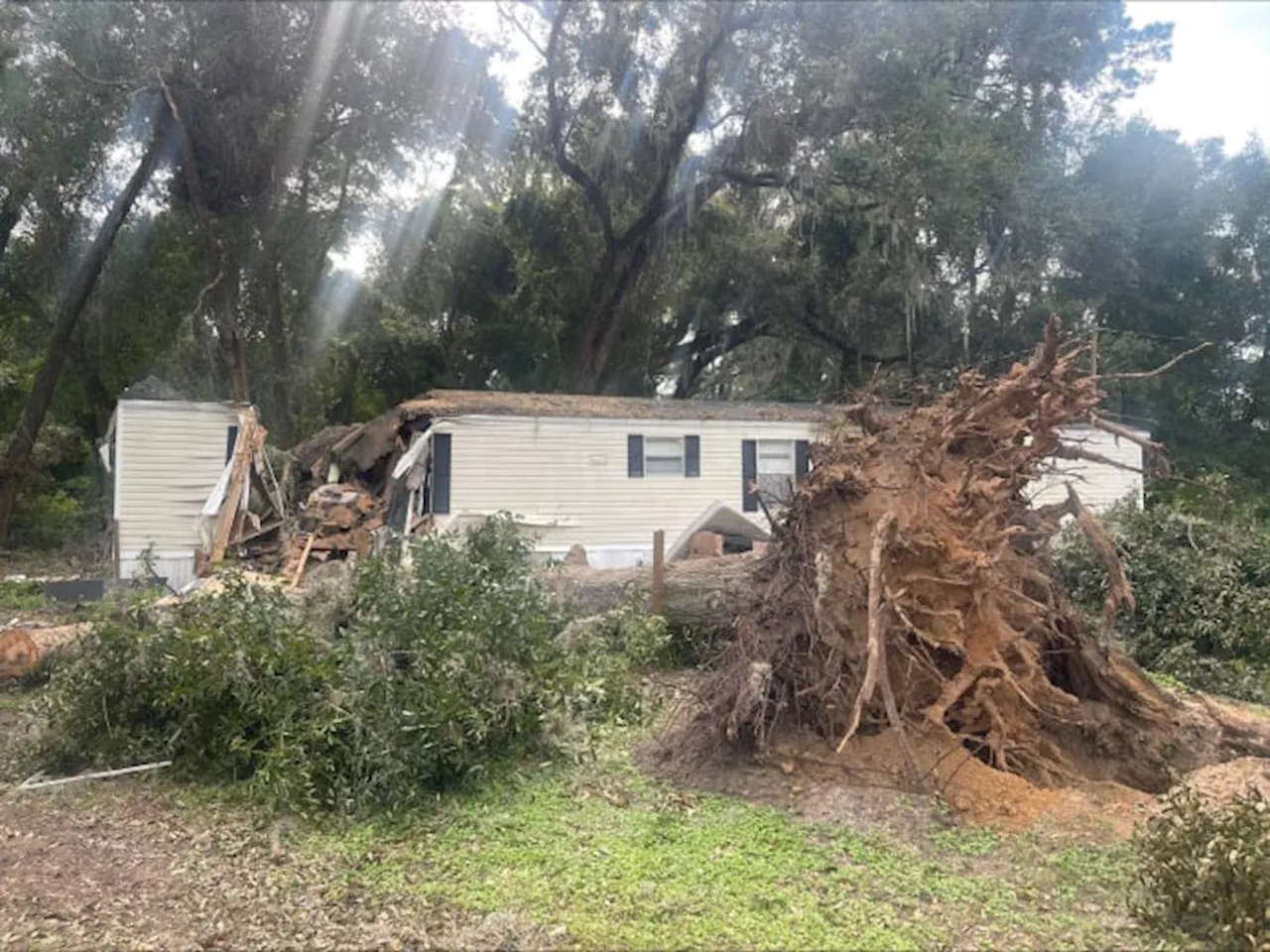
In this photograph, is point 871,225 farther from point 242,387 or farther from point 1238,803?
point 1238,803

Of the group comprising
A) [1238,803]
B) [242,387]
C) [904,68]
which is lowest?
[1238,803]

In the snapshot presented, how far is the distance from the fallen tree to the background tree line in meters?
9.86

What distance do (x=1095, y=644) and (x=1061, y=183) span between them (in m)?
15.5

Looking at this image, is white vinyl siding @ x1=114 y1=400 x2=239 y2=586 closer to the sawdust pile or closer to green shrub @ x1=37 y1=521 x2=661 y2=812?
green shrub @ x1=37 y1=521 x2=661 y2=812

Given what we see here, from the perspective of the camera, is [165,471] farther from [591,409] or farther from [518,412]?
[591,409]

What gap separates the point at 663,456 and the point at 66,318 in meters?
10.9

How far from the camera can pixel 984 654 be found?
511 centimetres

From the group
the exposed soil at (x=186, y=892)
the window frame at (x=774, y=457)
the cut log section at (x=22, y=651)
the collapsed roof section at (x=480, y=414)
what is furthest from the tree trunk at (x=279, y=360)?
the exposed soil at (x=186, y=892)

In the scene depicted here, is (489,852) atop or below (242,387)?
below

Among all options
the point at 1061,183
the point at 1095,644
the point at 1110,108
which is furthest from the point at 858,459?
the point at 1110,108

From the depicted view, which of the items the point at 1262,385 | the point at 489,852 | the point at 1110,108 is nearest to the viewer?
the point at 489,852

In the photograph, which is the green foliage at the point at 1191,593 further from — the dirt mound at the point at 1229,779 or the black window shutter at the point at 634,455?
the black window shutter at the point at 634,455

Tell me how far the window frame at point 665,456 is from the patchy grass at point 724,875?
33.6 ft

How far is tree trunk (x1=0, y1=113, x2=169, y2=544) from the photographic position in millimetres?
16844
